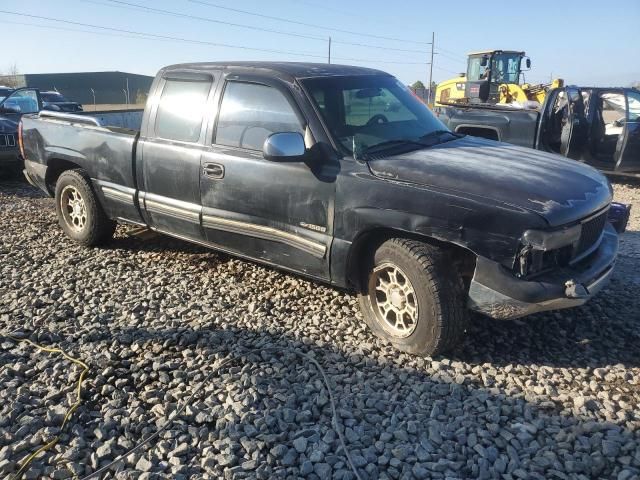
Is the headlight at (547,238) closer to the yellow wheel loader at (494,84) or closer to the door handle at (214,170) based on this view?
the door handle at (214,170)

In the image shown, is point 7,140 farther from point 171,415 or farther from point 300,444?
point 300,444

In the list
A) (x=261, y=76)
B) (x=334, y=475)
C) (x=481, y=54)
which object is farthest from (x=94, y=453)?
(x=481, y=54)

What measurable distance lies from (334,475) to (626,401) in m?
1.83

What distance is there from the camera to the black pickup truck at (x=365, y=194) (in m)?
3.16

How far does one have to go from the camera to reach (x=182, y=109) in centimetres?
471

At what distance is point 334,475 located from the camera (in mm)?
2557

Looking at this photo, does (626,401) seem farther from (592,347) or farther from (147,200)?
(147,200)

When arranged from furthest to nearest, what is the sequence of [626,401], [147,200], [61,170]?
[61,170]
[147,200]
[626,401]

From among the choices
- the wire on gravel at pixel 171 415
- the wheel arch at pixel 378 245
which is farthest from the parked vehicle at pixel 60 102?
the wheel arch at pixel 378 245

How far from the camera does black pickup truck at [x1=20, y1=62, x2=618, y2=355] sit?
10.4 ft

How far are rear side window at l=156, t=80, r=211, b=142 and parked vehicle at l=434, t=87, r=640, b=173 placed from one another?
20.1 ft

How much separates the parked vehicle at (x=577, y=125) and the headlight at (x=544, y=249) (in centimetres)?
629

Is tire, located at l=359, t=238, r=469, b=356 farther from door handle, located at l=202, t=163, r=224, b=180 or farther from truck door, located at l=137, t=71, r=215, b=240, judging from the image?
truck door, located at l=137, t=71, r=215, b=240

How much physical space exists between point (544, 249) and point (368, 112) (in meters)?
1.83
